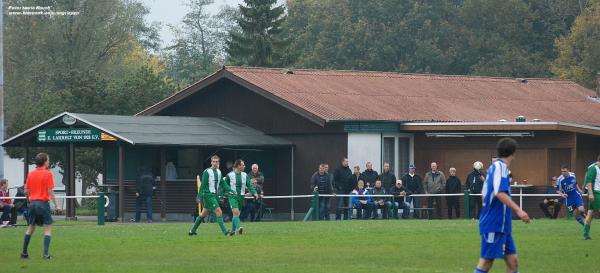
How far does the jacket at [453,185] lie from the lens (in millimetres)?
37469

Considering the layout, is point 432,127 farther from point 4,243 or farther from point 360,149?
point 4,243

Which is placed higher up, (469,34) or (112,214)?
(469,34)

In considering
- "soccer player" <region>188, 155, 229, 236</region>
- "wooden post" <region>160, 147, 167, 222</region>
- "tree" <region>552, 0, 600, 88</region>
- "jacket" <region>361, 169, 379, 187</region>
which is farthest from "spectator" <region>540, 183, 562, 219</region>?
"tree" <region>552, 0, 600, 88</region>

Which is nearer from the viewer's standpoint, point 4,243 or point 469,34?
point 4,243

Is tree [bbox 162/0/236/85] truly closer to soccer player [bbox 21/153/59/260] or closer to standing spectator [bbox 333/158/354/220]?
standing spectator [bbox 333/158/354/220]

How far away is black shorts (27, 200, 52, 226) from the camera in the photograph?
21.1 metres

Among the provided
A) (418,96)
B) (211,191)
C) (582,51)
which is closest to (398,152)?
(418,96)

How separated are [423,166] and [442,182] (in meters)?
4.05

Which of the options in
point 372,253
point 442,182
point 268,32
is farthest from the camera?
point 268,32

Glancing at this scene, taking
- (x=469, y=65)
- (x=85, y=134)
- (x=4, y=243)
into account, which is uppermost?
(x=469, y=65)

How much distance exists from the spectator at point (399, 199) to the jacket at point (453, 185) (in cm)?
125

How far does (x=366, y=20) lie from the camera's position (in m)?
78.9

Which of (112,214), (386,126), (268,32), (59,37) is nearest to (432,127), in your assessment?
(386,126)

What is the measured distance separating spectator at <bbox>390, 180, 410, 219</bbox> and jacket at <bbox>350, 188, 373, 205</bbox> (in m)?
0.72
